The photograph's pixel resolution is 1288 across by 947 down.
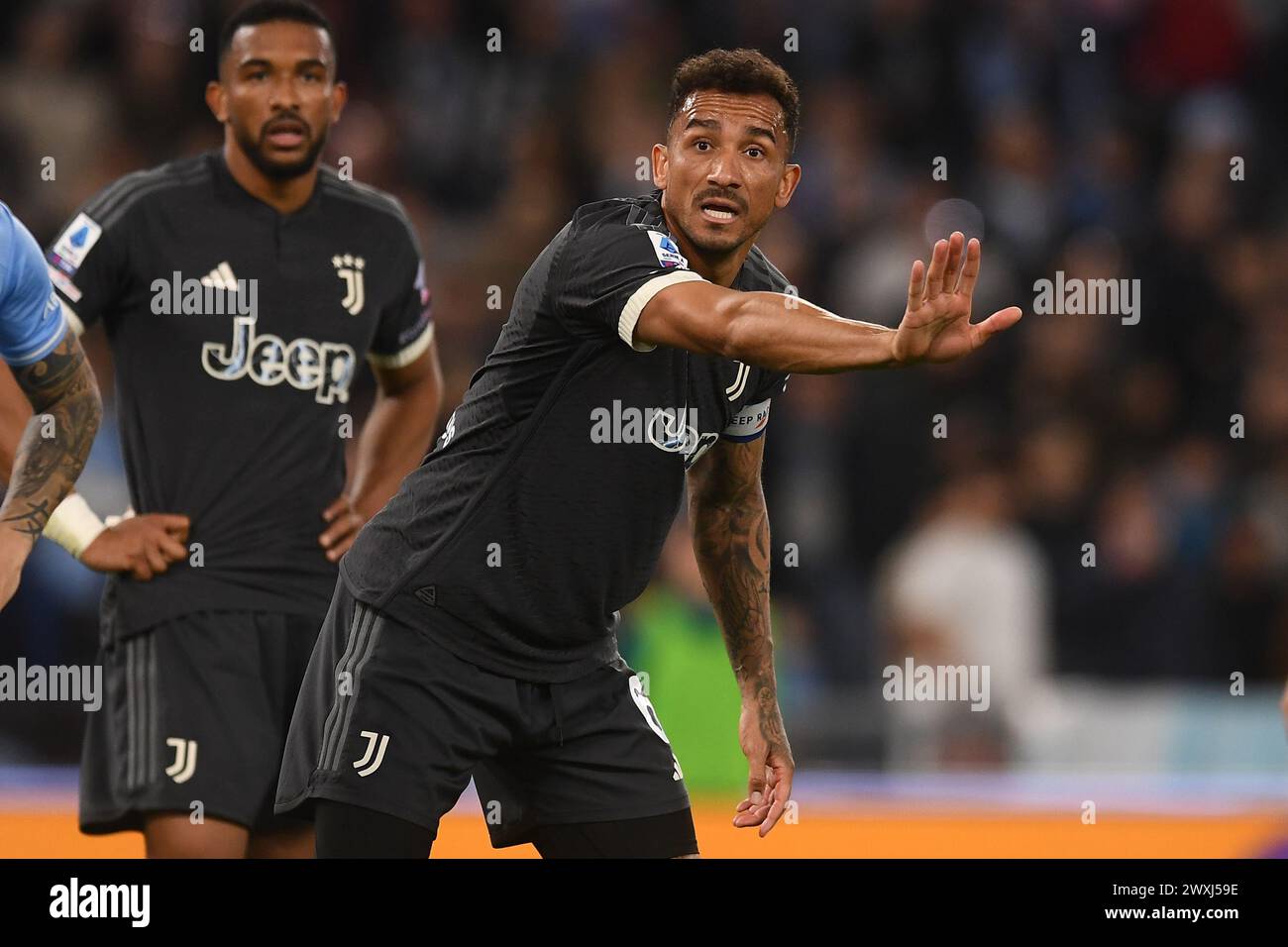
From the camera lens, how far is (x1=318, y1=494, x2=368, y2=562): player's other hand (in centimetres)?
506

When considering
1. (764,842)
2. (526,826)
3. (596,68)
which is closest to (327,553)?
(526,826)

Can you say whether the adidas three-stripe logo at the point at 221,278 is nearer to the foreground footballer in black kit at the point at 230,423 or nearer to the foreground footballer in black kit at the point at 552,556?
the foreground footballer in black kit at the point at 230,423

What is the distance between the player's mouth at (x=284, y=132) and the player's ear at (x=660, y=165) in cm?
120

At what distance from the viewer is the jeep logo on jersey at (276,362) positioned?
196 inches

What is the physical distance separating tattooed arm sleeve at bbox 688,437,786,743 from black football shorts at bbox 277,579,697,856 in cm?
35

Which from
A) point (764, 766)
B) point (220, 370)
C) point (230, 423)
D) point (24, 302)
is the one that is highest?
point (24, 302)

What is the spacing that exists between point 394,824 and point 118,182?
2.07 meters

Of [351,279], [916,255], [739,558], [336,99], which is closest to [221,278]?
[351,279]

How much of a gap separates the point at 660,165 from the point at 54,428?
1.42m

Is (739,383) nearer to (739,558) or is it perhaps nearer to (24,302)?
(739,558)

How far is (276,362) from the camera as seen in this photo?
503cm

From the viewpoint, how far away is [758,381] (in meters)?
4.34

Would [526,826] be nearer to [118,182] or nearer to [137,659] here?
[137,659]

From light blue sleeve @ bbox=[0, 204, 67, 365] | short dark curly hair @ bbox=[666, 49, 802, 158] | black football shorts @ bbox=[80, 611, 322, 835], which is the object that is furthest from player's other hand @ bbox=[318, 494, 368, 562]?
short dark curly hair @ bbox=[666, 49, 802, 158]
